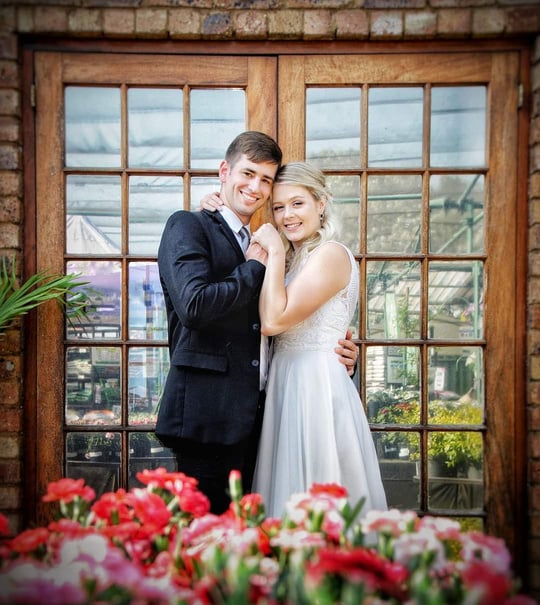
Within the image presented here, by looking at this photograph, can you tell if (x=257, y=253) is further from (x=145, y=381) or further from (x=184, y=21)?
(x=184, y=21)

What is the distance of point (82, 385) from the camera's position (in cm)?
259

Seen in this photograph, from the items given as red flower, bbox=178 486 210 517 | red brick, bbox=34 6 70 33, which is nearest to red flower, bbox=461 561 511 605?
red flower, bbox=178 486 210 517

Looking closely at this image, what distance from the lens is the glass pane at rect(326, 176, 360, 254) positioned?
2.59 metres

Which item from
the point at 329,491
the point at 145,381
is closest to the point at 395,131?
the point at 145,381

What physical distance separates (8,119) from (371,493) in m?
2.32

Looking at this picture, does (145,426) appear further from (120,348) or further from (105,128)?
(105,128)

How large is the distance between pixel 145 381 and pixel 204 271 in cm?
101

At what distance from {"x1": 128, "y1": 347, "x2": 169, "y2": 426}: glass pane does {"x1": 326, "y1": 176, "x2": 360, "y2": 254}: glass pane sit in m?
1.09

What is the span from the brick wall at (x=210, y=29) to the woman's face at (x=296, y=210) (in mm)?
855

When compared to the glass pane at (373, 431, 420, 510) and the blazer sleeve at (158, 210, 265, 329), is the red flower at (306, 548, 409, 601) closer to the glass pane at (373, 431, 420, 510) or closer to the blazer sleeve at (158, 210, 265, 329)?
the blazer sleeve at (158, 210, 265, 329)

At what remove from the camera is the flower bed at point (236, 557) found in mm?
945

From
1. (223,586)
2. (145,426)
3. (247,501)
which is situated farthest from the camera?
(145,426)

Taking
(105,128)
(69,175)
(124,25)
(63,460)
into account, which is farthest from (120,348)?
(124,25)

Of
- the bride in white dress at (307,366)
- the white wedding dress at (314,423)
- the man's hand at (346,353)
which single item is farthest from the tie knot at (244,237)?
the man's hand at (346,353)
